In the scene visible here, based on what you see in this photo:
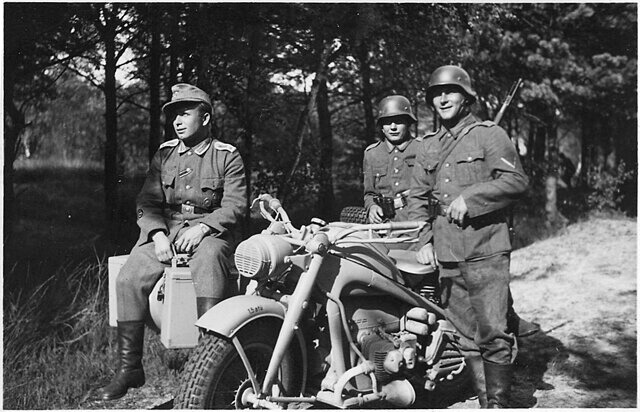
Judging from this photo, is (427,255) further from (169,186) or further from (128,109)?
(128,109)

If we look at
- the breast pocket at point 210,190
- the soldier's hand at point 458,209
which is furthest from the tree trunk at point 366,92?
the soldier's hand at point 458,209

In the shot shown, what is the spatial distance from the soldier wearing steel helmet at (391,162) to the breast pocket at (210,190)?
62.1 inches

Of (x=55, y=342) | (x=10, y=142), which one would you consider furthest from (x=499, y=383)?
(x=10, y=142)

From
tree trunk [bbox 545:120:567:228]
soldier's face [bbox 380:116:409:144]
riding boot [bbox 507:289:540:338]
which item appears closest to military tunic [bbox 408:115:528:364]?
riding boot [bbox 507:289:540:338]

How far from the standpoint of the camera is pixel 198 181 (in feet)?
13.9

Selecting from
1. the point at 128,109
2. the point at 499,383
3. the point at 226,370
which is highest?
the point at 128,109

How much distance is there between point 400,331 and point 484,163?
3.66 ft

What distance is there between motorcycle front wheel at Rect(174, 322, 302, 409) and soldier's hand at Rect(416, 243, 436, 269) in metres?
1.17

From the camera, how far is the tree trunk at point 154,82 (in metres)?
5.47

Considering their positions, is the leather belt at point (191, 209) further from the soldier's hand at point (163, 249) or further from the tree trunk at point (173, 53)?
the tree trunk at point (173, 53)

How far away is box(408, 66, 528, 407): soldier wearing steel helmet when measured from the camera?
13.0ft

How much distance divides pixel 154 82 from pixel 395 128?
2.02 meters

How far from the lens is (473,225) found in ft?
13.2

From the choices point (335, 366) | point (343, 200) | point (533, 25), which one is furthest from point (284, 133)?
point (533, 25)
